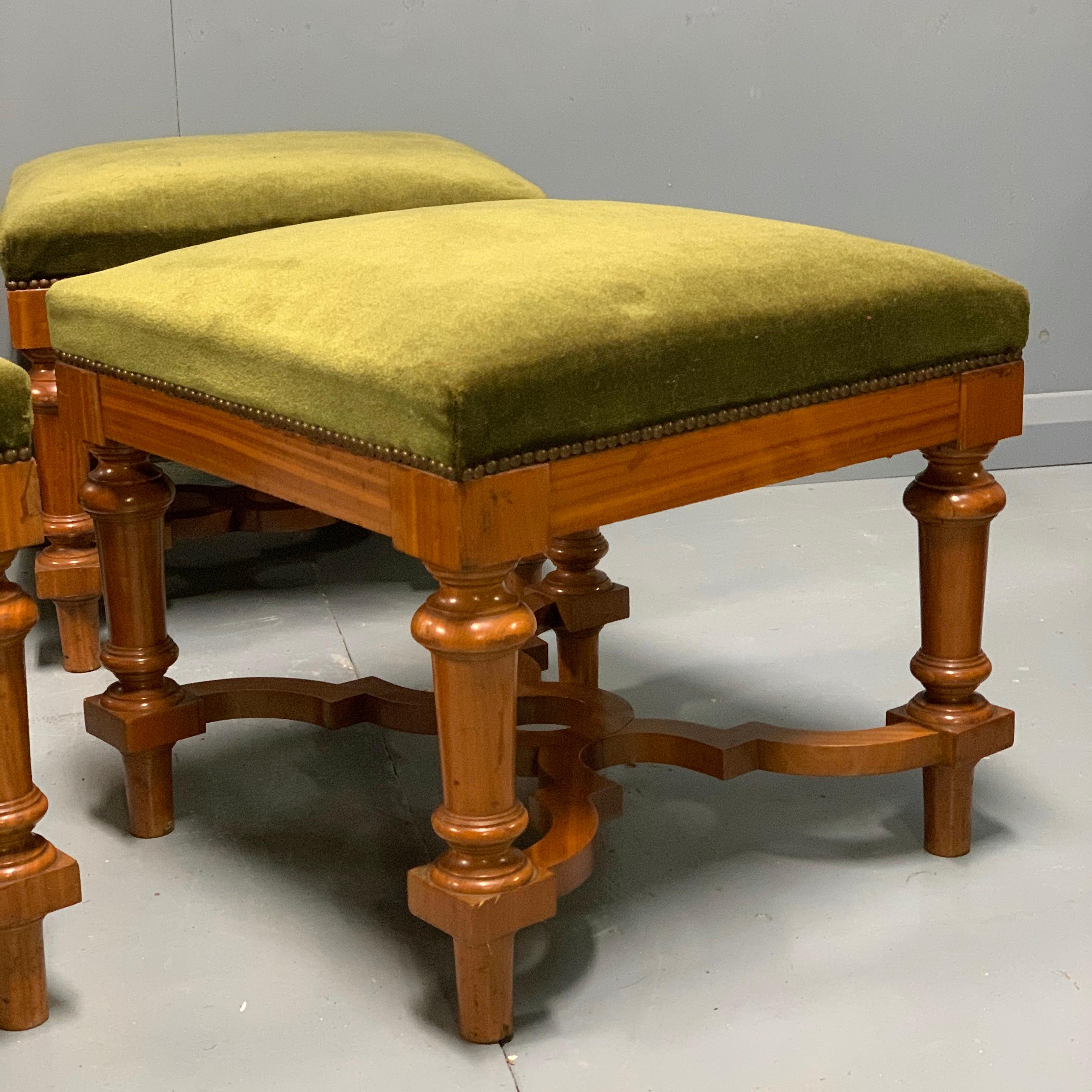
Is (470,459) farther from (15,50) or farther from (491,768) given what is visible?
(15,50)

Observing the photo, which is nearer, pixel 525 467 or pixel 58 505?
pixel 525 467

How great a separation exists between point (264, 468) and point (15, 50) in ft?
4.20

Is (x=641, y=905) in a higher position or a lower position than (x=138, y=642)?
lower

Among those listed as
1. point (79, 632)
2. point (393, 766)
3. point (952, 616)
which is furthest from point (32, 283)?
point (952, 616)

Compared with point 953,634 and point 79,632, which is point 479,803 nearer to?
point 953,634

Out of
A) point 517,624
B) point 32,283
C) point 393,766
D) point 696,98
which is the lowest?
point 393,766

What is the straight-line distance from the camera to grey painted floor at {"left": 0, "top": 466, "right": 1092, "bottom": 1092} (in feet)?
3.29

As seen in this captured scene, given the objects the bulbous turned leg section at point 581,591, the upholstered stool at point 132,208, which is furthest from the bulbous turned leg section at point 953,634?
the upholstered stool at point 132,208

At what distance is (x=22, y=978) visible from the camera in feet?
3.40

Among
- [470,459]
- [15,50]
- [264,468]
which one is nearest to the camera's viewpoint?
[470,459]

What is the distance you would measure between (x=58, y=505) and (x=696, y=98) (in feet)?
3.76

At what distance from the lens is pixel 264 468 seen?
41.2 inches

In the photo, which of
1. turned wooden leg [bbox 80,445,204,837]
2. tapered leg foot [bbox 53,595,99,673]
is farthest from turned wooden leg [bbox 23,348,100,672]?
turned wooden leg [bbox 80,445,204,837]

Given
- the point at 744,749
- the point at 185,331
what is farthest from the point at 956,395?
the point at 185,331
